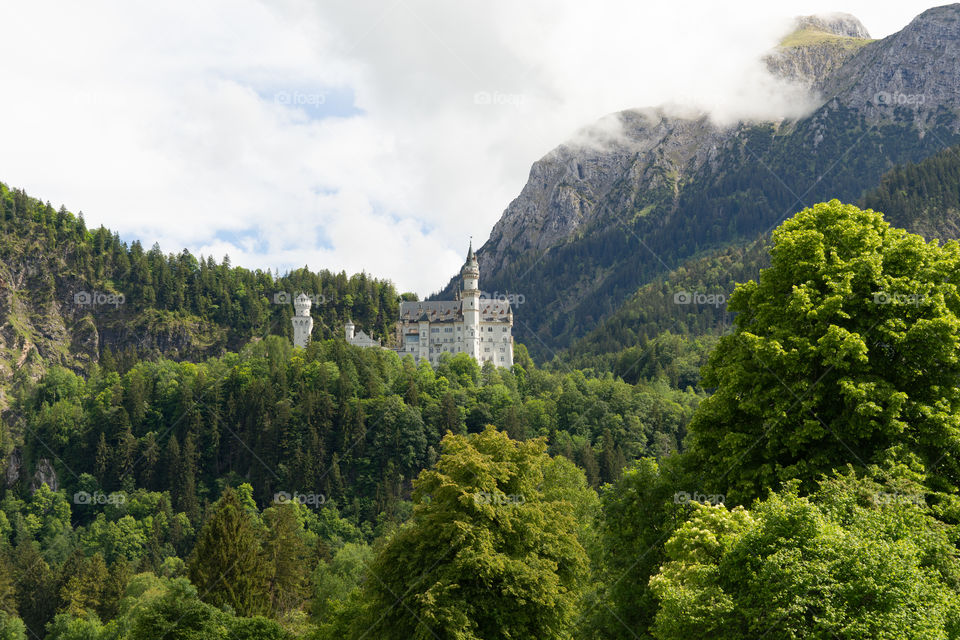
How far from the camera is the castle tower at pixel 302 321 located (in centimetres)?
18312

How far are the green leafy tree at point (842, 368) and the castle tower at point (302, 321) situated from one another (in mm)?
159817

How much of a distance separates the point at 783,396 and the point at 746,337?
2.07 m

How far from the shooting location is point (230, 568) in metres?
65.4

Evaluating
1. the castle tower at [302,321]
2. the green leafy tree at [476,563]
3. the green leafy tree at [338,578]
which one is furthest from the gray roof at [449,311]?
the green leafy tree at [476,563]

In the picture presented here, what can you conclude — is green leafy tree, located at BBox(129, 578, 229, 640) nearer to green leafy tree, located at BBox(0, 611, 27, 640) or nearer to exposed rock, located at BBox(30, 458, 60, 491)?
green leafy tree, located at BBox(0, 611, 27, 640)

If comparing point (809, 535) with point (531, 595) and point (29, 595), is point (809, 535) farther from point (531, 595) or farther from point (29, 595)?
point (29, 595)

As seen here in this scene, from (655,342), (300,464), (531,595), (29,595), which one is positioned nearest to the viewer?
(531,595)

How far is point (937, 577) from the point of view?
755 inches

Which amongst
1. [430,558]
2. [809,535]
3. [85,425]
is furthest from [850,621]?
[85,425]

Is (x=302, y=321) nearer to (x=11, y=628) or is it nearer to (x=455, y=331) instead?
(x=455, y=331)

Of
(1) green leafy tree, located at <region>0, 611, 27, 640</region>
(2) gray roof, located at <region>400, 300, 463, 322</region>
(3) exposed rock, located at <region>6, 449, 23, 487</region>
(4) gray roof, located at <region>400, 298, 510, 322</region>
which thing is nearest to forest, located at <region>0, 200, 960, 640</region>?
(1) green leafy tree, located at <region>0, 611, 27, 640</region>

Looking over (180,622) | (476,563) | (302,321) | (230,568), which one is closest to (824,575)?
(476,563)

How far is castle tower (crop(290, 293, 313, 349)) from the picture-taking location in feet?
601

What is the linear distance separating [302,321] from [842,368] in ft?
541
